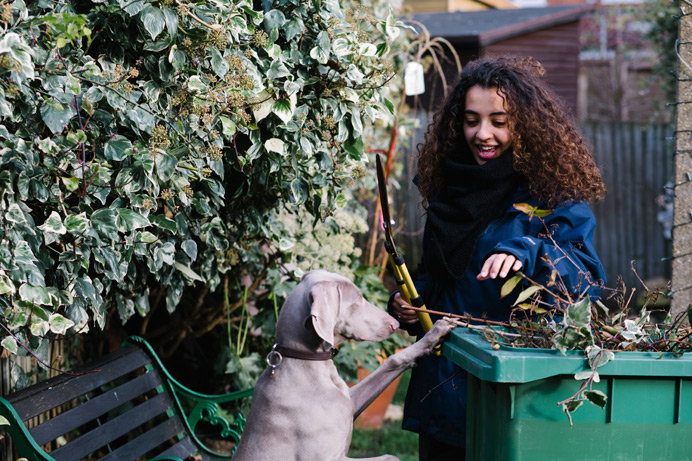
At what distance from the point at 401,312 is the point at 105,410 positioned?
1332 millimetres

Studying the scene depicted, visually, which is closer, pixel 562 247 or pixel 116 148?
pixel 116 148

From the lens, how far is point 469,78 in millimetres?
2945

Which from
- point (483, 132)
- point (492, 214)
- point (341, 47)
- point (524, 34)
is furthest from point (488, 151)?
point (524, 34)

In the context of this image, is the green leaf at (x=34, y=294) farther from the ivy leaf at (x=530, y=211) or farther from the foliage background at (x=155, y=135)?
the ivy leaf at (x=530, y=211)

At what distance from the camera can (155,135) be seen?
2.43 meters

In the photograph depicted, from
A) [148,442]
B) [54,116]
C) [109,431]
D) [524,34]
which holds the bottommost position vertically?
[148,442]

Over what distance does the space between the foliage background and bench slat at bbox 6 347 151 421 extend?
5.6 inches

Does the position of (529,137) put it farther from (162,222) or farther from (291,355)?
(162,222)

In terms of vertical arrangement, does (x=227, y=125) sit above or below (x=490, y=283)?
above

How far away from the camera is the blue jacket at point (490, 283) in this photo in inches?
100

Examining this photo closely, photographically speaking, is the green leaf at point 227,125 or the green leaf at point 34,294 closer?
the green leaf at point 34,294

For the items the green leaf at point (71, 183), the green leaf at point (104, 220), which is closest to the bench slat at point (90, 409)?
the green leaf at point (104, 220)

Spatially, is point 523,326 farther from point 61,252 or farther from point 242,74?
point 61,252

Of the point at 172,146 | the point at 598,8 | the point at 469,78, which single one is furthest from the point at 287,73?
the point at 598,8
